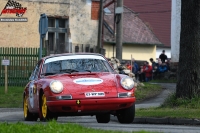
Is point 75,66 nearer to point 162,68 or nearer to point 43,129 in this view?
point 43,129

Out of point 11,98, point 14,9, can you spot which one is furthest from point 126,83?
point 14,9

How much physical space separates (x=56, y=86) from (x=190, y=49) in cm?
679

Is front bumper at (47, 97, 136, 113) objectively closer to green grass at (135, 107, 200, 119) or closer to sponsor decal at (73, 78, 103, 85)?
sponsor decal at (73, 78, 103, 85)

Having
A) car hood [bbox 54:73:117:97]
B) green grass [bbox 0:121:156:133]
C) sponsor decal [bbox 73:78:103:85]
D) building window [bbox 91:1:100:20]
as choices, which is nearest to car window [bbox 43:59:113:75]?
car hood [bbox 54:73:117:97]

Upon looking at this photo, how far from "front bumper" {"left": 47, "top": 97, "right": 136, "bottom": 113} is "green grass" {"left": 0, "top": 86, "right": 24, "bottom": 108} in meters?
12.3

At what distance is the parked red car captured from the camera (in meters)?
15.1

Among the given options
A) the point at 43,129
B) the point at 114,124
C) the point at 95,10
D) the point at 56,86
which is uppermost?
the point at 95,10

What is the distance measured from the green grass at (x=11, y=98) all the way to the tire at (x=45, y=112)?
11381 mm

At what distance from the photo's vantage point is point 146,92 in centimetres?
3297

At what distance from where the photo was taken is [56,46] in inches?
1547

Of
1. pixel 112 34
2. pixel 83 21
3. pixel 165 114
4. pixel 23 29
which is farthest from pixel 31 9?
pixel 165 114

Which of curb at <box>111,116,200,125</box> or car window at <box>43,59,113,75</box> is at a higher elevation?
car window at <box>43,59,113,75</box>

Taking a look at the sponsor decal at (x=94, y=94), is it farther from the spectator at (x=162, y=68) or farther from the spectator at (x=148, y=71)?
the spectator at (x=148, y=71)

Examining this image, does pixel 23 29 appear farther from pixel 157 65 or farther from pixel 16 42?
pixel 157 65
